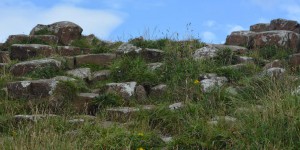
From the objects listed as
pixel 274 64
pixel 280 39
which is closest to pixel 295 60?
pixel 274 64

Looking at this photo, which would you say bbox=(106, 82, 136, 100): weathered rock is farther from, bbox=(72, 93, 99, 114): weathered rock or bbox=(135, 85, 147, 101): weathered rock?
bbox=(72, 93, 99, 114): weathered rock

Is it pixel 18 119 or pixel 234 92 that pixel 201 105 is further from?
pixel 18 119

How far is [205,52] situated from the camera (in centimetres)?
1129

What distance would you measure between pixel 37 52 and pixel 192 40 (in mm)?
3758

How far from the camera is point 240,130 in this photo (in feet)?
21.3

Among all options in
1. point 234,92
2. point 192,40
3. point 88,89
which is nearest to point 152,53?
point 192,40

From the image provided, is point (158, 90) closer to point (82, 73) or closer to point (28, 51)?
point (82, 73)

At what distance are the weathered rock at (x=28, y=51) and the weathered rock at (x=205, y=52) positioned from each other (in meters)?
3.59

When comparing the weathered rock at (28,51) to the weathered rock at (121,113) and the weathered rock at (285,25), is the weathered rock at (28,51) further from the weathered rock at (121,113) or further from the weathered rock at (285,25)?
the weathered rock at (285,25)

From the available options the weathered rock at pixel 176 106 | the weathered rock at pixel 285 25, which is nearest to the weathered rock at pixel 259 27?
the weathered rock at pixel 285 25

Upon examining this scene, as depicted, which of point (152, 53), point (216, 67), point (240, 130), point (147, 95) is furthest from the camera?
point (152, 53)

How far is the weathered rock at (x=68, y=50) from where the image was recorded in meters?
12.7

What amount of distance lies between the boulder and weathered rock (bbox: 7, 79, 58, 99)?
146 centimetres

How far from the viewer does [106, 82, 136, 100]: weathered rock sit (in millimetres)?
9444
